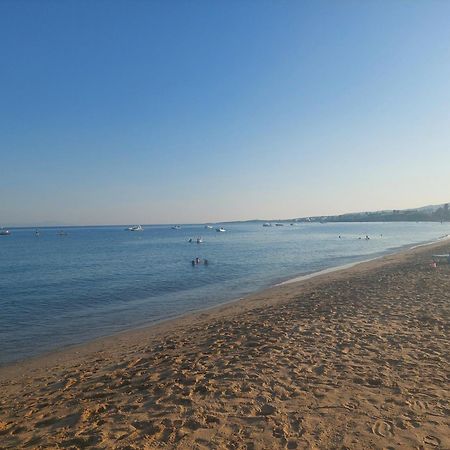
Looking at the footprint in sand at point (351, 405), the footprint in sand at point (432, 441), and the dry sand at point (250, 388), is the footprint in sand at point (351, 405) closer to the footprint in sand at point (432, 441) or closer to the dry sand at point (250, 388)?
the dry sand at point (250, 388)

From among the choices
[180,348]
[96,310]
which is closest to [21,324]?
[96,310]

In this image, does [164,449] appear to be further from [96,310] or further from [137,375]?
[96,310]

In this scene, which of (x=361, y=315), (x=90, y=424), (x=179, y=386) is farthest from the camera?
(x=361, y=315)

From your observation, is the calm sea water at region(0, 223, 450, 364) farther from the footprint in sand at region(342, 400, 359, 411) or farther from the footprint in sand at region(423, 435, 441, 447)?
the footprint in sand at region(423, 435, 441, 447)

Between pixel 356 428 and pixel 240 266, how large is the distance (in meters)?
32.4

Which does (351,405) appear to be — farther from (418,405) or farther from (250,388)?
(250,388)

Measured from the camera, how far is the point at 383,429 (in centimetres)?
521

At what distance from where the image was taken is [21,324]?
16.5m

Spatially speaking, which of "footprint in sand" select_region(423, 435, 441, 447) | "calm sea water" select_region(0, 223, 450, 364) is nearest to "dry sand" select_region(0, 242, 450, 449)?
"footprint in sand" select_region(423, 435, 441, 447)

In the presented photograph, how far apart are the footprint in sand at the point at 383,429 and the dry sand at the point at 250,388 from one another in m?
0.02

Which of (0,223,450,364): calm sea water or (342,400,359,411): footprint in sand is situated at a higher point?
(342,400,359,411): footprint in sand

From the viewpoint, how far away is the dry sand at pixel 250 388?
5.21 m

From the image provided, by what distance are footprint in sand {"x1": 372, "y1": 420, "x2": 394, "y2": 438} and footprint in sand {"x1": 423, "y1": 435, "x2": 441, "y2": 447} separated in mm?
437

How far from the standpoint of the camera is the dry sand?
5.21m
